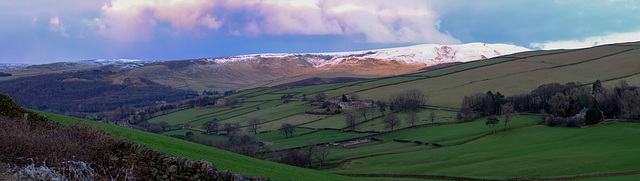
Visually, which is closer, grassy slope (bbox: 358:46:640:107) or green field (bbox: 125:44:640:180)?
green field (bbox: 125:44:640:180)

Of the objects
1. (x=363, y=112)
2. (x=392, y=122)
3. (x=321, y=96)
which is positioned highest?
(x=321, y=96)

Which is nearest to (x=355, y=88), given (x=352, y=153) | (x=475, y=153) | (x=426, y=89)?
(x=426, y=89)

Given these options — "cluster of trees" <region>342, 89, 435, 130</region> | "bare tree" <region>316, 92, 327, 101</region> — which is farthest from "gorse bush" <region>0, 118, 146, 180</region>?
"bare tree" <region>316, 92, 327, 101</region>

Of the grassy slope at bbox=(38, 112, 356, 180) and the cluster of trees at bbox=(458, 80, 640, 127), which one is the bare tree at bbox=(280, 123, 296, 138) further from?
the grassy slope at bbox=(38, 112, 356, 180)

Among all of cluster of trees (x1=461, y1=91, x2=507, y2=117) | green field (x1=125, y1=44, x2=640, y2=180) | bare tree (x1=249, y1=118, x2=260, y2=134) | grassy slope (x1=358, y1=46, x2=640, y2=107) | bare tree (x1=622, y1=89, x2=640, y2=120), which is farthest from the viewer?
grassy slope (x1=358, y1=46, x2=640, y2=107)

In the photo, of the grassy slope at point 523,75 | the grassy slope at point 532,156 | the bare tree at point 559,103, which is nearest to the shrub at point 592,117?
the grassy slope at point 532,156

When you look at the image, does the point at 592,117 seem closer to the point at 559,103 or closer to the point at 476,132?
the point at 476,132

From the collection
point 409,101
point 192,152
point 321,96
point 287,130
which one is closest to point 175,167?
point 192,152

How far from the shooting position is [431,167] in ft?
150

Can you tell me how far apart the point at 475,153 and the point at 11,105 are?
49.4 metres

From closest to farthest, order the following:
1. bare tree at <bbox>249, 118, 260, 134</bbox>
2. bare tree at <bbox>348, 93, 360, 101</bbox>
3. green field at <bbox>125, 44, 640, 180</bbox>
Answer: green field at <bbox>125, 44, 640, 180</bbox>
bare tree at <bbox>249, 118, 260, 134</bbox>
bare tree at <bbox>348, 93, 360, 101</bbox>

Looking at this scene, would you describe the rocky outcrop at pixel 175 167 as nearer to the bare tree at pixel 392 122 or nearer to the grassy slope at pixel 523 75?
the bare tree at pixel 392 122

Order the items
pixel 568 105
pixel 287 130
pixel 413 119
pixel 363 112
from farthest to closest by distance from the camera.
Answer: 1. pixel 363 112
2. pixel 287 130
3. pixel 413 119
4. pixel 568 105

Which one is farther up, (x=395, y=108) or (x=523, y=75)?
(x=523, y=75)
